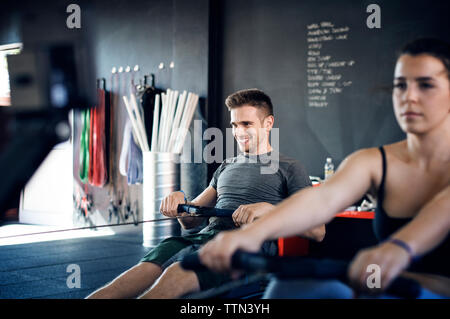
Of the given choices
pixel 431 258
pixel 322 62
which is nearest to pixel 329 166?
pixel 322 62

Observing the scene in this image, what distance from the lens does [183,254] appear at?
7.08 feet

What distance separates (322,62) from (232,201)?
2134mm

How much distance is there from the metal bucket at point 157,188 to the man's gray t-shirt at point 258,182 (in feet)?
6.78

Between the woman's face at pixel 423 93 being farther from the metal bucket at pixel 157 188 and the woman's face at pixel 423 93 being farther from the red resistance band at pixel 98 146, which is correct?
the red resistance band at pixel 98 146

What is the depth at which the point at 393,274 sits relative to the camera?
1065mm

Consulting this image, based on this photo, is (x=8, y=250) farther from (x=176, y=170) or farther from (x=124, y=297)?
(x=124, y=297)

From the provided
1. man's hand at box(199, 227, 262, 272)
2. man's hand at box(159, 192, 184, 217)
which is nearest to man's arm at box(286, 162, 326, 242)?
man's hand at box(159, 192, 184, 217)

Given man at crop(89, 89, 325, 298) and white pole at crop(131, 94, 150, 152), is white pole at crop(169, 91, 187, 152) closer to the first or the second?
white pole at crop(131, 94, 150, 152)

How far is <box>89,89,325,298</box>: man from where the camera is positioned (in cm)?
186

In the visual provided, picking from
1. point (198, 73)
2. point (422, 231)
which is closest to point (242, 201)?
point (422, 231)

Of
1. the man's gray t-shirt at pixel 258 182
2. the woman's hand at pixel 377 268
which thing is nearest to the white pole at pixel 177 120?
the man's gray t-shirt at pixel 258 182

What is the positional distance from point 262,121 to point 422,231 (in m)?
1.70

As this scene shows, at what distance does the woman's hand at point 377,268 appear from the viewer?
41.6 inches

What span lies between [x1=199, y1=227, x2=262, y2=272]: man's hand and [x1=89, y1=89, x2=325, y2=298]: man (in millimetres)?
657
